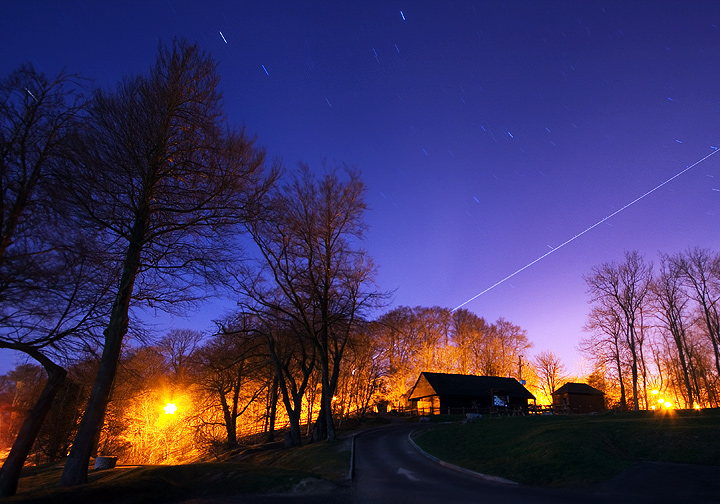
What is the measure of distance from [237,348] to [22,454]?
18.9 meters

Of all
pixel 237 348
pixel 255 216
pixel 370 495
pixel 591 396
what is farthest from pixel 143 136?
pixel 591 396

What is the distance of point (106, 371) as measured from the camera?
11.9m

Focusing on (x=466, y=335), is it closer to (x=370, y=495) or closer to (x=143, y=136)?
(x=370, y=495)

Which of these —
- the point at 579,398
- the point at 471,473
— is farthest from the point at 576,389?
the point at 471,473

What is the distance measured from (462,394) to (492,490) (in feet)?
127

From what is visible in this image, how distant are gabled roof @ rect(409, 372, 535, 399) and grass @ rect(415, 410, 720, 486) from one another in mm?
27877

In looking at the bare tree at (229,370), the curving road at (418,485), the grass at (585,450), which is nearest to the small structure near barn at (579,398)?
the grass at (585,450)

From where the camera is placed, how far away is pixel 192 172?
1276 centimetres

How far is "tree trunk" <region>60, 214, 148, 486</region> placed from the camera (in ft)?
36.3

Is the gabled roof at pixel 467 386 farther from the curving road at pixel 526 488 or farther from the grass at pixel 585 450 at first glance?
the curving road at pixel 526 488

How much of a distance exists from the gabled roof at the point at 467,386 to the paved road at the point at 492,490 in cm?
3414

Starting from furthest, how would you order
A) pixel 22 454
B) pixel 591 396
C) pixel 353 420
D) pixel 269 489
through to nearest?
pixel 591 396
pixel 353 420
pixel 269 489
pixel 22 454

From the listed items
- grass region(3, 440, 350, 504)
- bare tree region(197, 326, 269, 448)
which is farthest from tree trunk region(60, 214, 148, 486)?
bare tree region(197, 326, 269, 448)

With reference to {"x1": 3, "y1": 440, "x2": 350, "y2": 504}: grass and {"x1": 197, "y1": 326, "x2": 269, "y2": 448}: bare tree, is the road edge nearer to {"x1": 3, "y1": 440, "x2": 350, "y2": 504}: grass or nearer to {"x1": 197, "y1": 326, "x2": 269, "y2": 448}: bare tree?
{"x1": 3, "y1": 440, "x2": 350, "y2": 504}: grass
